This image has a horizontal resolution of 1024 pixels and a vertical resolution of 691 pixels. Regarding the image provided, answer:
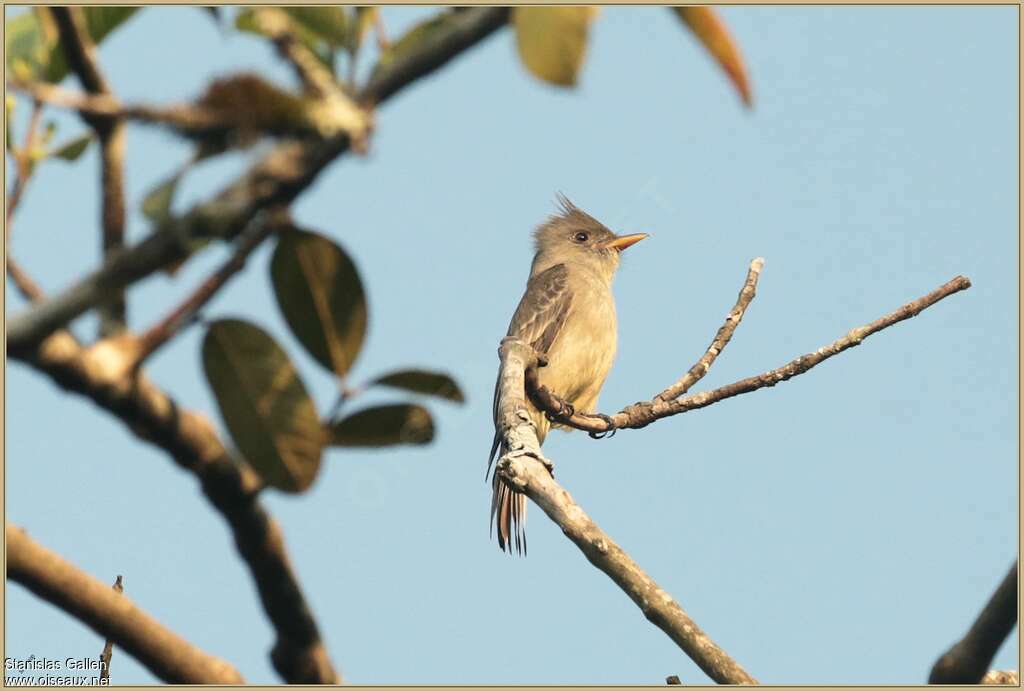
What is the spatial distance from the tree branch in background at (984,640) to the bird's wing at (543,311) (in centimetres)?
689

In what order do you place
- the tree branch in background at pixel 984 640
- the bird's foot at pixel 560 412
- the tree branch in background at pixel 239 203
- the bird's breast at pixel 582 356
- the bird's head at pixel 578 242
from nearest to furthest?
the tree branch in background at pixel 239 203 → the tree branch in background at pixel 984 640 → the bird's foot at pixel 560 412 → the bird's breast at pixel 582 356 → the bird's head at pixel 578 242

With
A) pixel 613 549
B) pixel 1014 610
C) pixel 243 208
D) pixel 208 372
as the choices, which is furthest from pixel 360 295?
pixel 613 549

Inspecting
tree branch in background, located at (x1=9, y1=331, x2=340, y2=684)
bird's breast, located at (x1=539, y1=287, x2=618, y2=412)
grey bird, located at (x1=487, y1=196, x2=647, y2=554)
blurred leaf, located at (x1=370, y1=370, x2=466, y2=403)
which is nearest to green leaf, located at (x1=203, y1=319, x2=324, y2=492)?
tree branch in background, located at (x1=9, y1=331, x2=340, y2=684)

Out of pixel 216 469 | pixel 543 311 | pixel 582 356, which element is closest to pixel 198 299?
pixel 216 469

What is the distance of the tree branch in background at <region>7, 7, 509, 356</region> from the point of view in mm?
1271

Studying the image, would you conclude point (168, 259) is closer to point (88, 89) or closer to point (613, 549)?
point (88, 89)

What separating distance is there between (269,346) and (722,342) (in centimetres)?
416

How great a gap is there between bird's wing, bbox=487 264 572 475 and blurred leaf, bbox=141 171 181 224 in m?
7.71

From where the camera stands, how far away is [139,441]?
1413mm

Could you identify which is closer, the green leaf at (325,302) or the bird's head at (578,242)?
the green leaf at (325,302)

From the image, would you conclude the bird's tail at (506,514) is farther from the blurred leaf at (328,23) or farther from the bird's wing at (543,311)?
the blurred leaf at (328,23)

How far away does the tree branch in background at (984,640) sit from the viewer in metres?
2.23

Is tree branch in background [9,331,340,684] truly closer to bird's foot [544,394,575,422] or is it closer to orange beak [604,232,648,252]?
bird's foot [544,394,575,422]

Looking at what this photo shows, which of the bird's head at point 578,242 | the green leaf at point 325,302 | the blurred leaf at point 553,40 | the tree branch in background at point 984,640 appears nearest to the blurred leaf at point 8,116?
the green leaf at point 325,302
